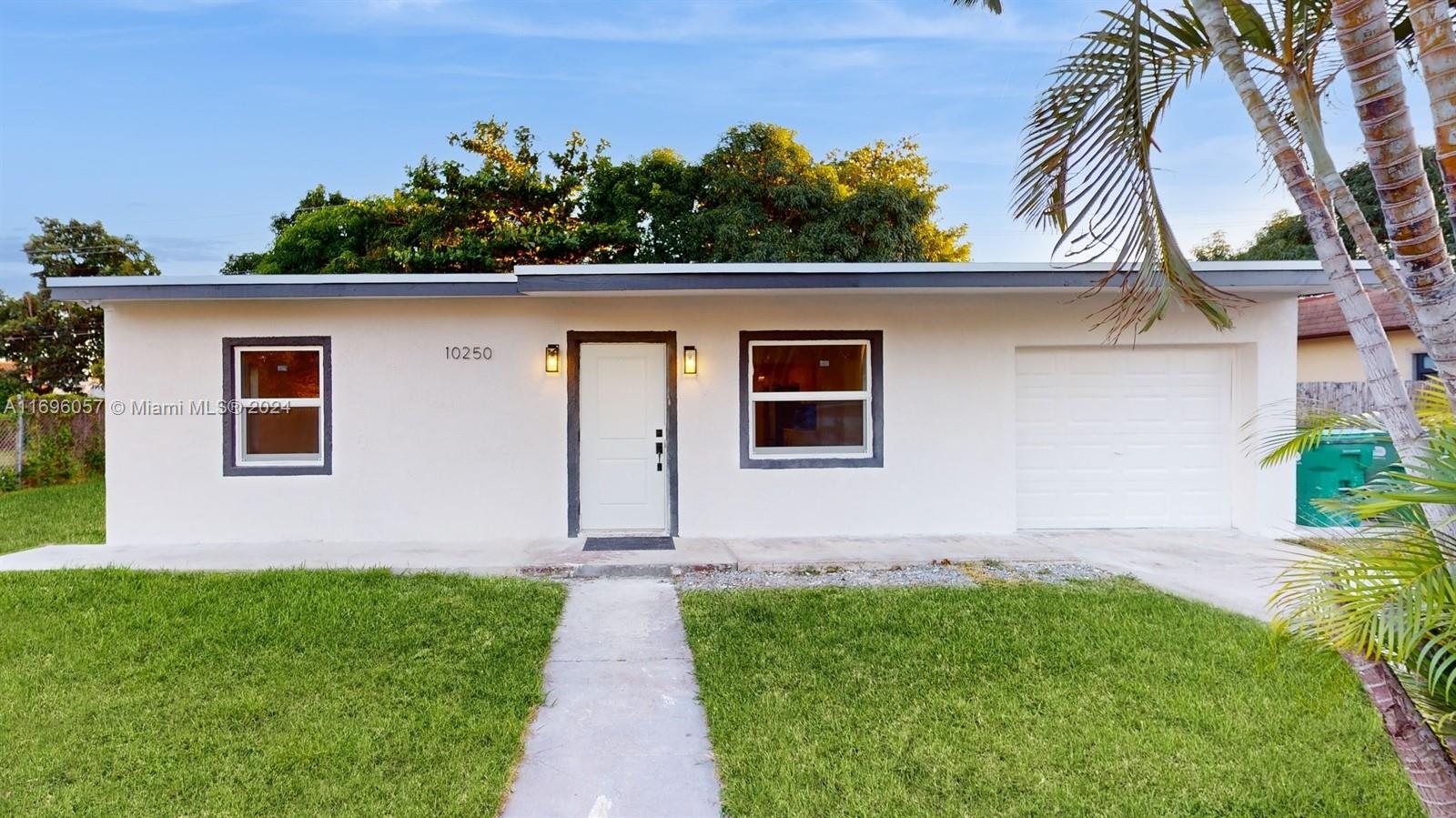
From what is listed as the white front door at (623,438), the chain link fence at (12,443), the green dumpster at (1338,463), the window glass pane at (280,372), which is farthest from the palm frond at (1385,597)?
the chain link fence at (12,443)

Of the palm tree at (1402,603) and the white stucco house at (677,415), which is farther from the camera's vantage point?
the white stucco house at (677,415)

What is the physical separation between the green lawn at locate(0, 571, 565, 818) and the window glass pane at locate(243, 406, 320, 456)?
1.95m

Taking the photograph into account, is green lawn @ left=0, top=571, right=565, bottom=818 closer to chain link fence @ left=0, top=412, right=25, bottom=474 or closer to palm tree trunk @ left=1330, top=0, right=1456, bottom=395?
palm tree trunk @ left=1330, top=0, right=1456, bottom=395

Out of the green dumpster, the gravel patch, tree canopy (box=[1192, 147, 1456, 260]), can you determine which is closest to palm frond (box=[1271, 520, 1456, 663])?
the gravel patch

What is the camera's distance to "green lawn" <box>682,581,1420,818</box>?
263 cm

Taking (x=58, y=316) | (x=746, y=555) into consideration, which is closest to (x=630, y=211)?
(x=746, y=555)

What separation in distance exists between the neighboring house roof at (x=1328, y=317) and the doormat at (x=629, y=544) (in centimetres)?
1238

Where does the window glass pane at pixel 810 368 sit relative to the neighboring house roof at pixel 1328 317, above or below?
below

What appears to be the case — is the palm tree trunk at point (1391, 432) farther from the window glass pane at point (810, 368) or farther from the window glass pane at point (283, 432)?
the window glass pane at point (283, 432)

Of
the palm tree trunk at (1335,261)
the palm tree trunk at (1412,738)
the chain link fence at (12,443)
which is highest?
the palm tree trunk at (1335,261)

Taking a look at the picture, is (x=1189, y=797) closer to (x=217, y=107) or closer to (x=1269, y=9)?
(x=1269, y=9)

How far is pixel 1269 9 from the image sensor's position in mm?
2303

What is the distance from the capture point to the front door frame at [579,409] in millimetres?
7164

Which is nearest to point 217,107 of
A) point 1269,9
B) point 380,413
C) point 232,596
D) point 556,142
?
point 556,142
